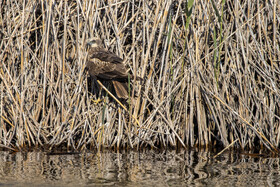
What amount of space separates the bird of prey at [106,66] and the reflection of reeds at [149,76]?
0.15m

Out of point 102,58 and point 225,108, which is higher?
point 102,58

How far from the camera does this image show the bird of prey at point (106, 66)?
4906mm

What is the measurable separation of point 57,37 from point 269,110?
9.18 ft

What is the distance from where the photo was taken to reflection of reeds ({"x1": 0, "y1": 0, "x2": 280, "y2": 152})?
194 inches

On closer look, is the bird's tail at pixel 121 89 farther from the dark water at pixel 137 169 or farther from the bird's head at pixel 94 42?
the dark water at pixel 137 169

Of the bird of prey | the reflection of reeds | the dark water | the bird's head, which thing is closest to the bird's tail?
the bird of prey

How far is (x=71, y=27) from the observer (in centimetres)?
525

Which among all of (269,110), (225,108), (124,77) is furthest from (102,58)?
(269,110)

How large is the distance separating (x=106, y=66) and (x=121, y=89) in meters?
0.34

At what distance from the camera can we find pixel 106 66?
4965 millimetres

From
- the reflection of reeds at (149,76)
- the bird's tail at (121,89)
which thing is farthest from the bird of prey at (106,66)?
the reflection of reeds at (149,76)

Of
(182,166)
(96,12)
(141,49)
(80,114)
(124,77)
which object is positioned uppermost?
(96,12)

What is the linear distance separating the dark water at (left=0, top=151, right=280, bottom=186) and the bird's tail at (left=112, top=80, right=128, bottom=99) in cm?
72

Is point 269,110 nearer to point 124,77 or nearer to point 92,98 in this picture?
point 124,77
